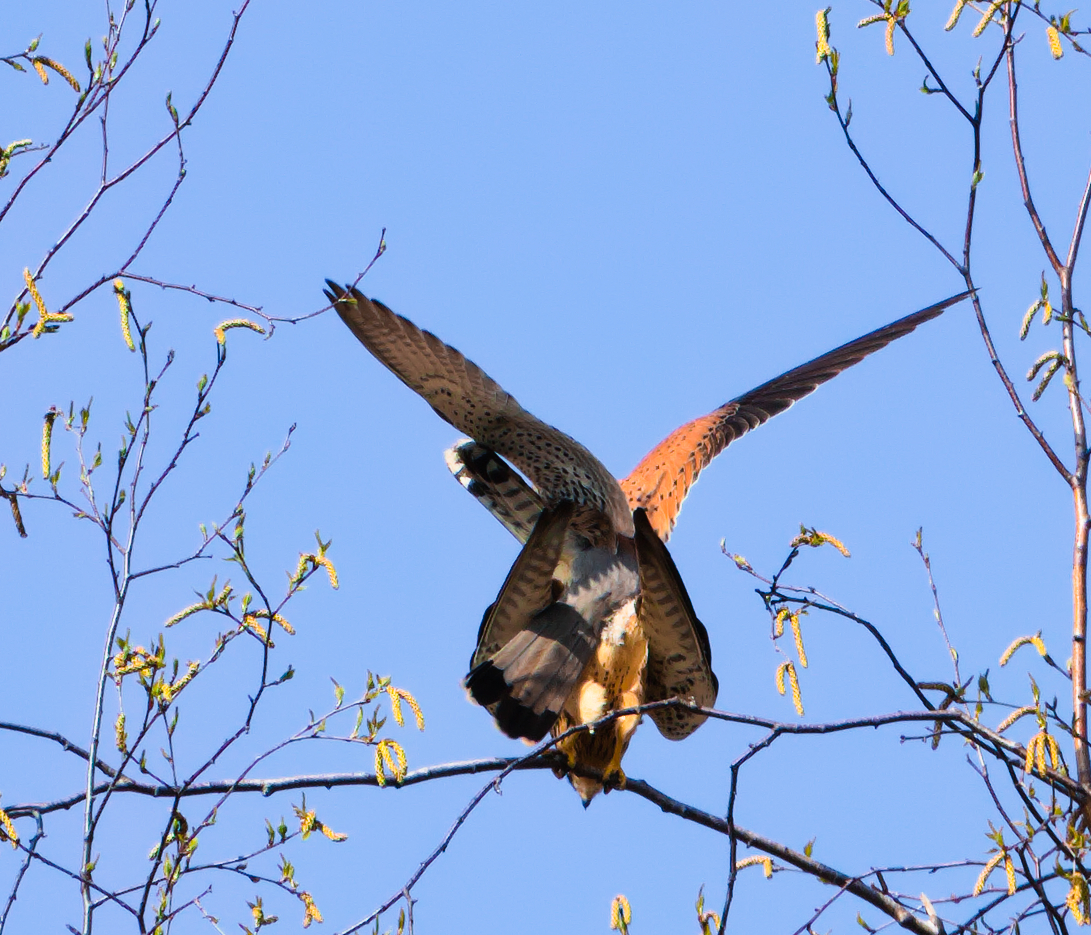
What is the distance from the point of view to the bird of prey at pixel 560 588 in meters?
3.90

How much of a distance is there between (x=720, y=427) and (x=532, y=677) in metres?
2.33

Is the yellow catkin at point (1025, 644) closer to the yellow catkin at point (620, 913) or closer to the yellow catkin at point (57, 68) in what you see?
the yellow catkin at point (620, 913)

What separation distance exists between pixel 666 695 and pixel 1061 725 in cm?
212

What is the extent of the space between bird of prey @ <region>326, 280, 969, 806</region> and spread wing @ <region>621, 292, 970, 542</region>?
621mm

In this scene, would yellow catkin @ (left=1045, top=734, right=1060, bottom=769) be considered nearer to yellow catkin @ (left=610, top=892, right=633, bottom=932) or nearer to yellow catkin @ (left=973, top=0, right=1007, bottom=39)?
yellow catkin @ (left=610, top=892, right=633, bottom=932)

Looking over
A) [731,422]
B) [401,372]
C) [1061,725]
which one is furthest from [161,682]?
[731,422]

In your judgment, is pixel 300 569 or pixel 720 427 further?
pixel 720 427

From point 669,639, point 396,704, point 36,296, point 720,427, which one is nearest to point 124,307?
point 36,296

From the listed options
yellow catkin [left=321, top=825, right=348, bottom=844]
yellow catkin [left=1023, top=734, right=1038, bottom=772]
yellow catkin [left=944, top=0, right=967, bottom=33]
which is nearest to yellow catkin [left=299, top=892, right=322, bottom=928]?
yellow catkin [left=321, top=825, right=348, bottom=844]

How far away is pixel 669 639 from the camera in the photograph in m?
4.41

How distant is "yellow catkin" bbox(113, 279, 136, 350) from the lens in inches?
126

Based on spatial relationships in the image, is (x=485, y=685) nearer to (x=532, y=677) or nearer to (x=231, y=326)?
(x=532, y=677)

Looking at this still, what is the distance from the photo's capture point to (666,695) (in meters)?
4.73

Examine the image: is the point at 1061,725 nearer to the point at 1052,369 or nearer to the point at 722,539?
the point at 722,539
